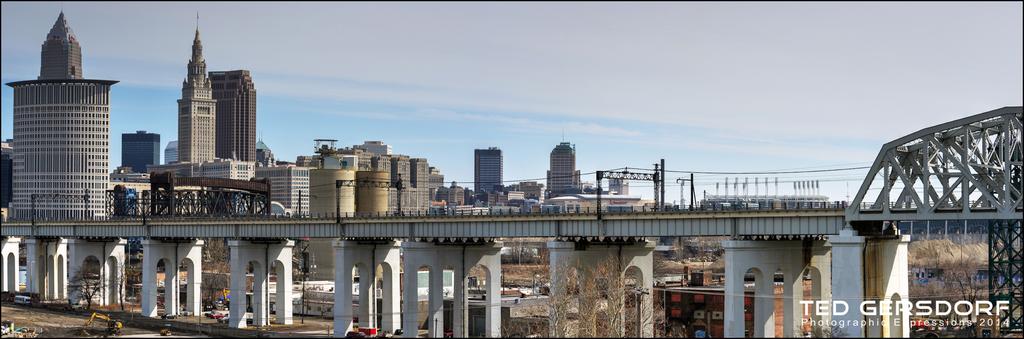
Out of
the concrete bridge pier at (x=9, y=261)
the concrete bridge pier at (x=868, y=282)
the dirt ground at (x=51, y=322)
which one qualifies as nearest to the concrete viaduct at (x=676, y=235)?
the concrete bridge pier at (x=868, y=282)

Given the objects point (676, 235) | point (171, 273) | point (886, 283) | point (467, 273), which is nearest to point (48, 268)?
point (171, 273)

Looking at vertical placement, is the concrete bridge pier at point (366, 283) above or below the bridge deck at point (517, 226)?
below

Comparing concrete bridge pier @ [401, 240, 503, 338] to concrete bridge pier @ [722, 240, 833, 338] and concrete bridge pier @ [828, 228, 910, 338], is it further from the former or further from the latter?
concrete bridge pier @ [828, 228, 910, 338]

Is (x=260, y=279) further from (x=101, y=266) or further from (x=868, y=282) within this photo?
(x=868, y=282)

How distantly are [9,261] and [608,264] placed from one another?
10579cm

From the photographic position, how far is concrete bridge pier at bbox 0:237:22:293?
190375 millimetres

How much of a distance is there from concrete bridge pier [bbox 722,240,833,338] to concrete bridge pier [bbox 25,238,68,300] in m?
106

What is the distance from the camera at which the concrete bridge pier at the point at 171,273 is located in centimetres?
15438

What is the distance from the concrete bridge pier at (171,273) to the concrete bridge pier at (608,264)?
2054 inches

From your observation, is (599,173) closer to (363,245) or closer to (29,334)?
(363,245)

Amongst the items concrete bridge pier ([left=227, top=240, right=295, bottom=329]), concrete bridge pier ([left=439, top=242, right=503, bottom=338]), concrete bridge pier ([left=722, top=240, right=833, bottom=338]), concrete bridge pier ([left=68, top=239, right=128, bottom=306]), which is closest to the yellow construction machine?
concrete bridge pier ([left=227, top=240, right=295, bottom=329])

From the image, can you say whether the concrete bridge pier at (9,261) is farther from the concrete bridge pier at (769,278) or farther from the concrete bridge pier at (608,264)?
the concrete bridge pier at (769,278)

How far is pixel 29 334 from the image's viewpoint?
12662cm

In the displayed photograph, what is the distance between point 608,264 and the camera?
12244 cm
